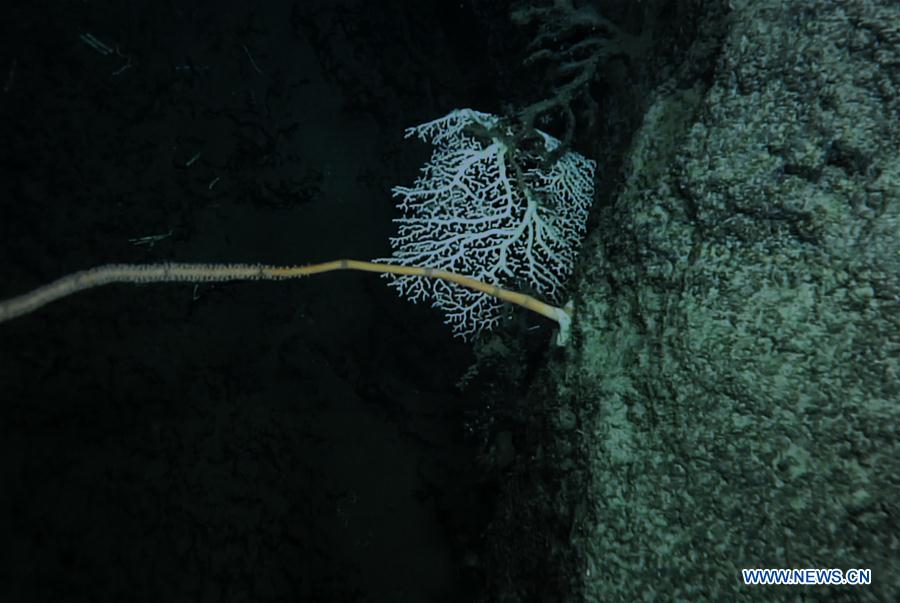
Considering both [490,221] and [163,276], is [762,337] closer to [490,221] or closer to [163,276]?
[490,221]

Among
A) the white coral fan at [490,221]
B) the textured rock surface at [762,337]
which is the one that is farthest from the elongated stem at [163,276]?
the textured rock surface at [762,337]

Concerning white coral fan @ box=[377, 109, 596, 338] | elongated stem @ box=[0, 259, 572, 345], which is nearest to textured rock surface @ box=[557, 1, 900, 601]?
elongated stem @ box=[0, 259, 572, 345]

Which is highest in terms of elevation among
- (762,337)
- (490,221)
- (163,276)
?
(762,337)

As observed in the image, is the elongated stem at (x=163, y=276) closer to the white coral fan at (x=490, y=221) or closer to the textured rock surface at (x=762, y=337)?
the white coral fan at (x=490, y=221)

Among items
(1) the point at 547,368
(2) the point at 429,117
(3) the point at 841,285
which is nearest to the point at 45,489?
(1) the point at 547,368

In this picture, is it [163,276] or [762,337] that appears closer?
[762,337]

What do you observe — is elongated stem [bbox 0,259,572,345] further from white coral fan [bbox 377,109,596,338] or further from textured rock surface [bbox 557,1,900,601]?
textured rock surface [bbox 557,1,900,601]

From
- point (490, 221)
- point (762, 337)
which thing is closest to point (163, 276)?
point (490, 221)

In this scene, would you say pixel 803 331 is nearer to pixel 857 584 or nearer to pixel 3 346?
pixel 857 584
